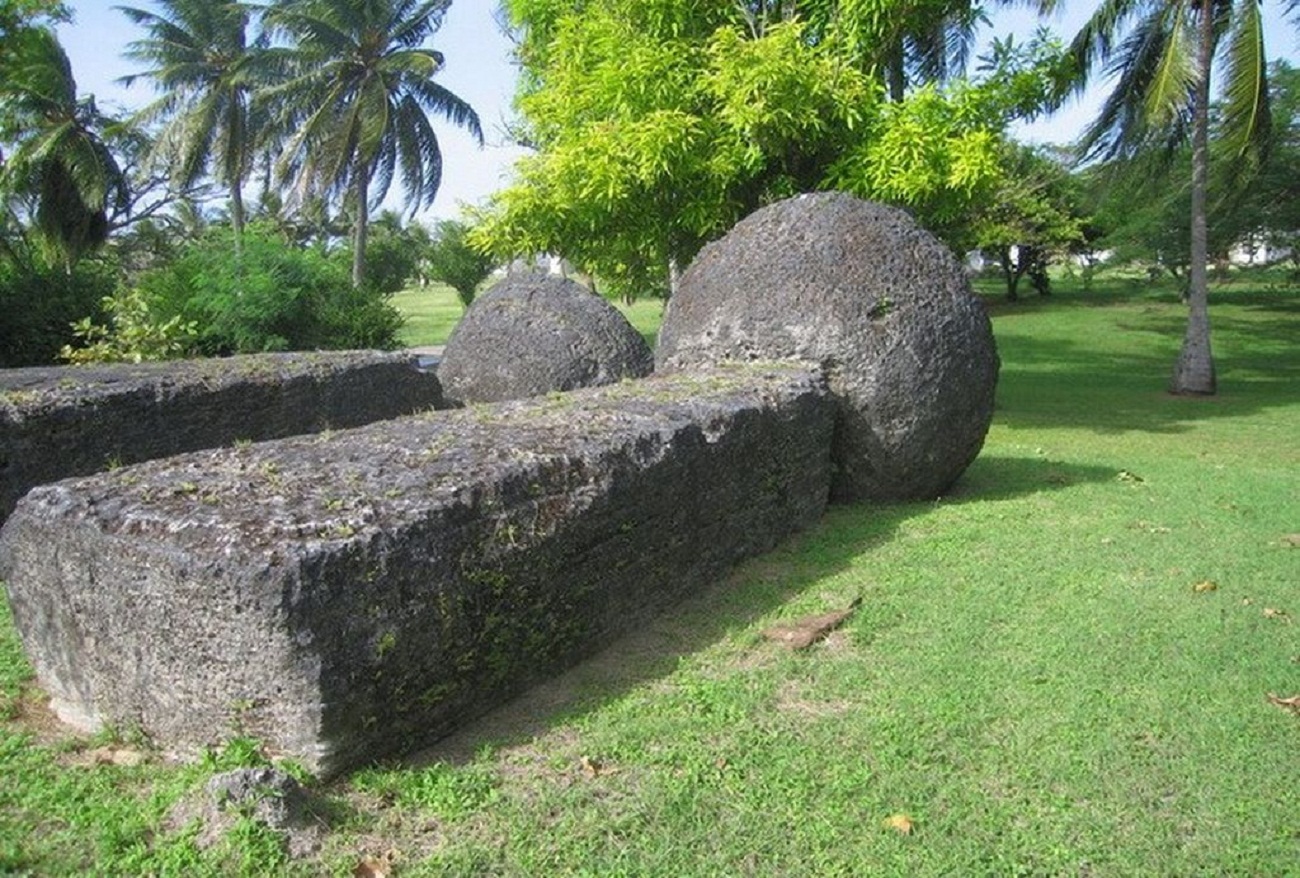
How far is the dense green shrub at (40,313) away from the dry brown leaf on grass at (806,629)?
1470 centimetres

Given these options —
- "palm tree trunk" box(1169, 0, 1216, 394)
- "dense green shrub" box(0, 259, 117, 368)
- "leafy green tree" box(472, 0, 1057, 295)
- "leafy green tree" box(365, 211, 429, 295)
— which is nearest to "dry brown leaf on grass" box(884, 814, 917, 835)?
"leafy green tree" box(472, 0, 1057, 295)

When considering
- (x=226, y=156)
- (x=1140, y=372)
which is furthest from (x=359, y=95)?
(x=1140, y=372)

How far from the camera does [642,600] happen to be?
4.68 meters

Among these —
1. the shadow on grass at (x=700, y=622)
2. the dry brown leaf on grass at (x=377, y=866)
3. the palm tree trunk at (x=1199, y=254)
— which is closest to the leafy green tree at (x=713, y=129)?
the shadow on grass at (x=700, y=622)

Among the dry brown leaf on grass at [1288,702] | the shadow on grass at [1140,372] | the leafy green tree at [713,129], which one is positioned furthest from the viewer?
the shadow on grass at [1140,372]

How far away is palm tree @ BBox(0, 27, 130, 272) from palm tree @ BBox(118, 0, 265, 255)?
1.79m

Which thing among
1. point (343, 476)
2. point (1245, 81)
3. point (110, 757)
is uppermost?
point (1245, 81)

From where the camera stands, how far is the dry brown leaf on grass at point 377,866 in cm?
282

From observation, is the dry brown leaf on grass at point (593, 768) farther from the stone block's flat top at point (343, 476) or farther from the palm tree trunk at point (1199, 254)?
the palm tree trunk at point (1199, 254)

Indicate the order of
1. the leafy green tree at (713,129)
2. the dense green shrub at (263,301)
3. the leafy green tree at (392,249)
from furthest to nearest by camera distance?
the leafy green tree at (392,249) < the dense green shrub at (263,301) < the leafy green tree at (713,129)

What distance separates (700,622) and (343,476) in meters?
1.86

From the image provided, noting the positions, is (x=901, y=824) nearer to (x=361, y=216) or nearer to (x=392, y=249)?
(x=361, y=216)

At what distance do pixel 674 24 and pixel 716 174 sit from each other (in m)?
1.93

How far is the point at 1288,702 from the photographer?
3.94 meters
